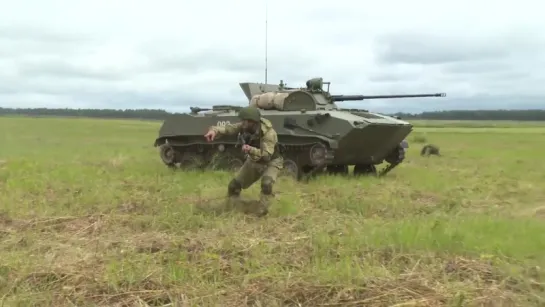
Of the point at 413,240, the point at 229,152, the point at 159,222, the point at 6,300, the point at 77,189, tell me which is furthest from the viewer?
the point at 229,152

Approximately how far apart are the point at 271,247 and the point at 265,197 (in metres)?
2.61

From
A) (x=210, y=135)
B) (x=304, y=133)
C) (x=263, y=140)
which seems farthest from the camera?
(x=304, y=133)

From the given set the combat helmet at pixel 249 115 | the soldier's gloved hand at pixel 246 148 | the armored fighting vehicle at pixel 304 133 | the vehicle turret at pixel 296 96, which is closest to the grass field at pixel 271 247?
the soldier's gloved hand at pixel 246 148

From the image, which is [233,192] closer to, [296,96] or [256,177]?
[256,177]

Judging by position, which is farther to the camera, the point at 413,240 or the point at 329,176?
the point at 329,176

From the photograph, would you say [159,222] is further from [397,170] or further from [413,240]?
[397,170]

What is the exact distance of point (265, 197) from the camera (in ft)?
31.4

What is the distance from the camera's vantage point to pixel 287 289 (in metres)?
5.31

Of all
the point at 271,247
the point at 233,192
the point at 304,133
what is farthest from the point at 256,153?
the point at 304,133

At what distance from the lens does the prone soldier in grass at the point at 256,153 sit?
9.51 meters

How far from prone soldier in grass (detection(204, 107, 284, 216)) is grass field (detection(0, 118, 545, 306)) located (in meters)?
0.37

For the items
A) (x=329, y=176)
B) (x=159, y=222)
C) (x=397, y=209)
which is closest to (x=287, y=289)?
(x=159, y=222)

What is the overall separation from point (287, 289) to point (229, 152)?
11387 mm

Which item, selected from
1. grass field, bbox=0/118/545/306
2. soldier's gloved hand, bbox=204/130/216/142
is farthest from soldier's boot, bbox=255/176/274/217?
soldier's gloved hand, bbox=204/130/216/142
